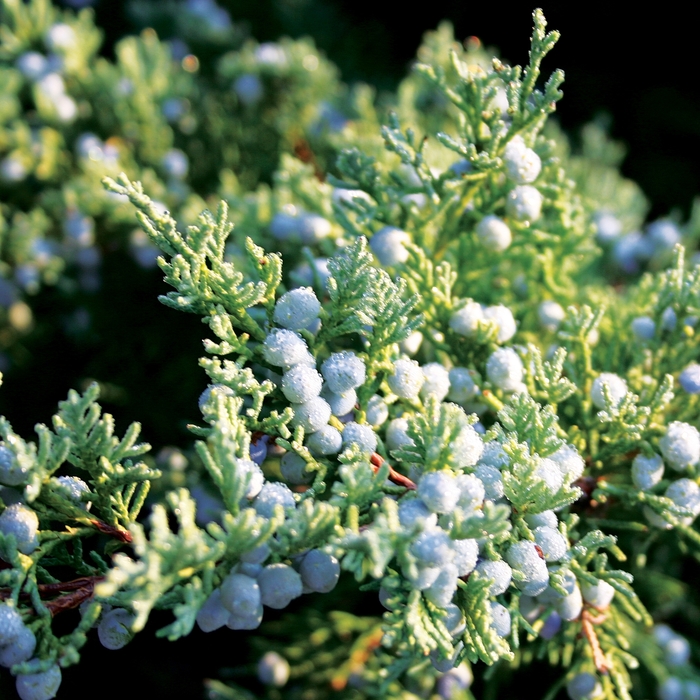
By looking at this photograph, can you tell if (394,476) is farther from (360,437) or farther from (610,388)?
(610,388)

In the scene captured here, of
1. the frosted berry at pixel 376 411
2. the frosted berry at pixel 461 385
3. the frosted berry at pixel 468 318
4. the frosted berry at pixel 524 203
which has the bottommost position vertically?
the frosted berry at pixel 376 411

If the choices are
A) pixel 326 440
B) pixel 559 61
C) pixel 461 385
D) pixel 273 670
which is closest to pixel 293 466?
pixel 326 440

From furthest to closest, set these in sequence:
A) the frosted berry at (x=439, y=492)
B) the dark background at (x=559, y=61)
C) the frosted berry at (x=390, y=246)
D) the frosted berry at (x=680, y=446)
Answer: the dark background at (x=559, y=61) → the frosted berry at (x=390, y=246) → the frosted berry at (x=680, y=446) → the frosted berry at (x=439, y=492)

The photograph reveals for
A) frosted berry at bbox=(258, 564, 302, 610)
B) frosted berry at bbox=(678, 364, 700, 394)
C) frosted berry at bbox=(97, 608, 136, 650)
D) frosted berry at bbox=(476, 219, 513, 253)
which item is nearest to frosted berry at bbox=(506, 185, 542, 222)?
frosted berry at bbox=(476, 219, 513, 253)

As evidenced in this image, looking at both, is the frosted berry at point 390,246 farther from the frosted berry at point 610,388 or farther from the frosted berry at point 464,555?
the frosted berry at point 464,555

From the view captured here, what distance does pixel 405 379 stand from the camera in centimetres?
92

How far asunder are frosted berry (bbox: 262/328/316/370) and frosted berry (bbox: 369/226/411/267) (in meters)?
0.29

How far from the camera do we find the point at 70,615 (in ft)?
5.37

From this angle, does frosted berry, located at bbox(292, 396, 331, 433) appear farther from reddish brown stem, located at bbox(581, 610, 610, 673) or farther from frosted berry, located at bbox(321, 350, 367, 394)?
reddish brown stem, located at bbox(581, 610, 610, 673)

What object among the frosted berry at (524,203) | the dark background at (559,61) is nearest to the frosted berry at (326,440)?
the frosted berry at (524,203)

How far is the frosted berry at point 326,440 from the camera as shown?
33.7 inches

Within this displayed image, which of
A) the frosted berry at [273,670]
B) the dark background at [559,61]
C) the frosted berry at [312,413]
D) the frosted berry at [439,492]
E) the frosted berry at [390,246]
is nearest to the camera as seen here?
the frosted berry at [439,492]

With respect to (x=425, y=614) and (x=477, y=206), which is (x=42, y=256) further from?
(x=425, y=614)

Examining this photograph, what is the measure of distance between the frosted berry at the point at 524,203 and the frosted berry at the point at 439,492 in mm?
523
